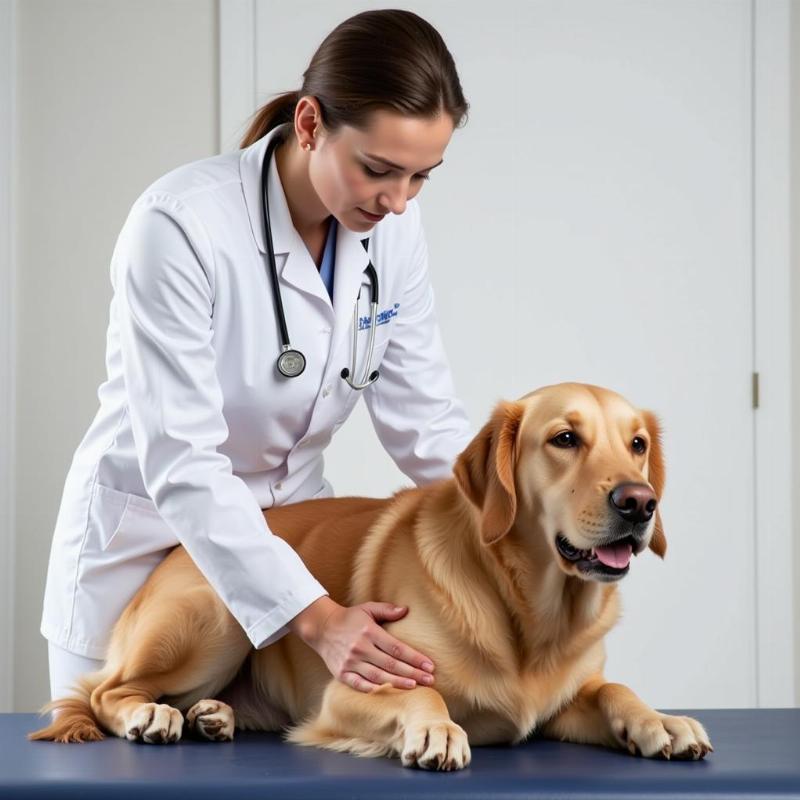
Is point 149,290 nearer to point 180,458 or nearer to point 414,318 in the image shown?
point 180,458

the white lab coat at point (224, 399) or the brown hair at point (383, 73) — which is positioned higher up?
the brown hair at point (383, 73)

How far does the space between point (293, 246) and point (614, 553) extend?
0.71m

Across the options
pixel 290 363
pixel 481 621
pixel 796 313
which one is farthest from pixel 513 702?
pixel 796 313

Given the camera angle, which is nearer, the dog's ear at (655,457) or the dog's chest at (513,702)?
the dog's chest at (513,702)

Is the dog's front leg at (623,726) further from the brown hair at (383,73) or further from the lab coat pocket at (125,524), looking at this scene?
the brown hair at (383,73)

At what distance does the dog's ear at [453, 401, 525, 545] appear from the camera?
1.50 metres

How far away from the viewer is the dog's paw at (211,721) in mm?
1564

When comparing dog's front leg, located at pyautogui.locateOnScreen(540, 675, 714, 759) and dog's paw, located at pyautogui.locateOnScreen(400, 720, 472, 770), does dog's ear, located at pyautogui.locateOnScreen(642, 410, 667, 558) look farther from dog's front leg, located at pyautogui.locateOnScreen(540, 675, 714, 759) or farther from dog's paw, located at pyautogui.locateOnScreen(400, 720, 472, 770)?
dog's paw, located at pyautogui.locateOnScreen(400, 720, 472, 770)

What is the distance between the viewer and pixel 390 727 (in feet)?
4.72

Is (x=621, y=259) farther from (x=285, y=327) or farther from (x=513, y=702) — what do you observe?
(x=513, y=702)

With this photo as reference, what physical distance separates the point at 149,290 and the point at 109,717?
583 millimetres

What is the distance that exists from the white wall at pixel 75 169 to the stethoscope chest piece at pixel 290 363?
2.02 meters

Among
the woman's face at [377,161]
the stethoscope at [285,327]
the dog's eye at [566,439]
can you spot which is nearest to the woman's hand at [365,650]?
the dog's eye at [566,439]

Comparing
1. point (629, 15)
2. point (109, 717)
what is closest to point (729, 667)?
point (629, 15)
